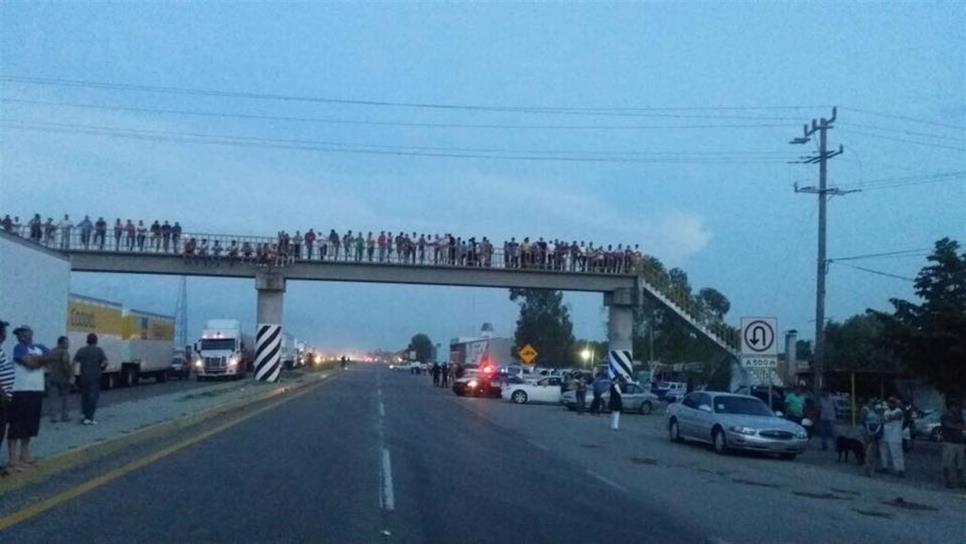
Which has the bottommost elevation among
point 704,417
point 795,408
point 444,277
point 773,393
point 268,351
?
point 704,417

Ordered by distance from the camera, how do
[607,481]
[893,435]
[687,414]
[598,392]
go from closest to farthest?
1. [607,481]
2. [893,435]
3. [687,414]
4. [598,392]

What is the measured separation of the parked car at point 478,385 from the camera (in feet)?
187

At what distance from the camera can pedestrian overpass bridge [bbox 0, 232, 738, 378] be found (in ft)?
167

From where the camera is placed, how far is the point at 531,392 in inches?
2026

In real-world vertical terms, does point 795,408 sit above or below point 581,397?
above

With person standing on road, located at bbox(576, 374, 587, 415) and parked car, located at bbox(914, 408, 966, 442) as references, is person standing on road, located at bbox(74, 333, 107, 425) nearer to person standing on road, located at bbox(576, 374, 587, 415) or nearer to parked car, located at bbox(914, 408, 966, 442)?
person standing on road, located at bbox(576, 374, 587, 415)

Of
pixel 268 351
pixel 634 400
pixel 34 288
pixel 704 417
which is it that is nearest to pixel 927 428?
pixel 634 400

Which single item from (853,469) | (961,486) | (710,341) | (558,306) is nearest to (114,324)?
(710,341)

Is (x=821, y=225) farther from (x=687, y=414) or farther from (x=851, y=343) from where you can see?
(x=851, y=343)

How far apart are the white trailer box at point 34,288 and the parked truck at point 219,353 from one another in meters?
42.1

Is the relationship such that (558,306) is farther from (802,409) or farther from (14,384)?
(14,384)

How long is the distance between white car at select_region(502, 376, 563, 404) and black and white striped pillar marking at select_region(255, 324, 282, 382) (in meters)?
11.6

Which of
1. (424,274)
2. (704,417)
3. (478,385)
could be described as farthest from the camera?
(478,385)

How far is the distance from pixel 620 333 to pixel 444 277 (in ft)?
30.2
